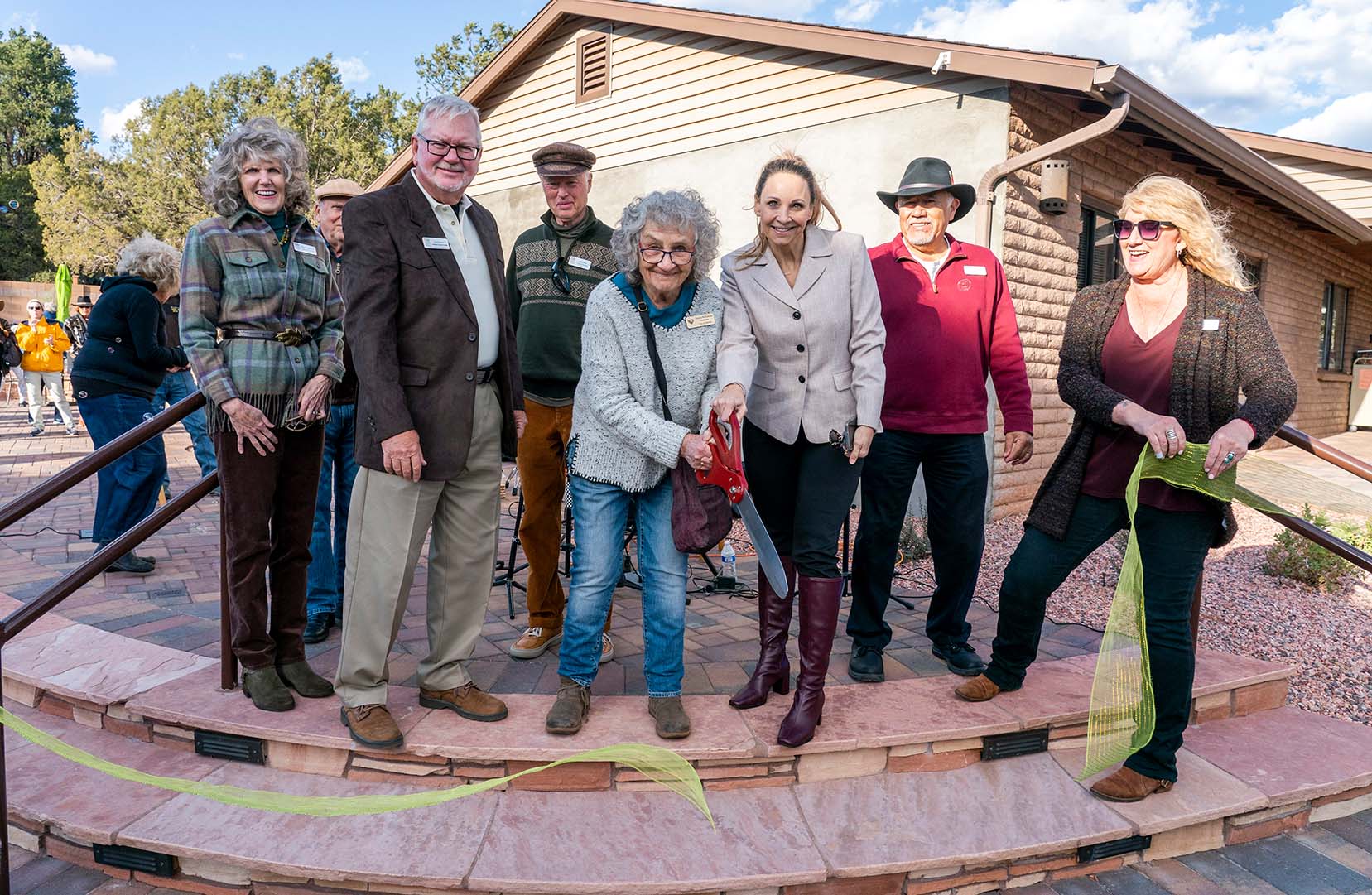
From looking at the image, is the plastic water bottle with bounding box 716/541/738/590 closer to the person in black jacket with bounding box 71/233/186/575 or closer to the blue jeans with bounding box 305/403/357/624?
the blue jeans with bounding box 305/403/357/624

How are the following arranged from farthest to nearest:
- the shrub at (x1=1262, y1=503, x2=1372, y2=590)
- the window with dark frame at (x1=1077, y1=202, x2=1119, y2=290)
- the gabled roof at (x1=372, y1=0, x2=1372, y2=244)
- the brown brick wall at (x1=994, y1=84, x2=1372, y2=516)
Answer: the window with dark frame at (x1=1077, y1=202, x2=1119, y2=290) < the brown brick wall at (x1=994, y1=84, x2=1372, y2=516) < the gabled roof at (x1=372, y1=0, x2=1372, y2=244) < the shrub at (x1=1262, y1=503, x2=1372, y2=590)

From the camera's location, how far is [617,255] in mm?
2520

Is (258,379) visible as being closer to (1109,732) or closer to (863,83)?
(1109,732)

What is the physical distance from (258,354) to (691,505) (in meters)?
1.48

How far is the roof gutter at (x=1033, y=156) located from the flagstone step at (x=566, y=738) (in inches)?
157

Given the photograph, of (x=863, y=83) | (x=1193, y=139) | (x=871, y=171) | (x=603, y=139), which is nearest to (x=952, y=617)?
(x=871, y=171)

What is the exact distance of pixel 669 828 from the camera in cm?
228

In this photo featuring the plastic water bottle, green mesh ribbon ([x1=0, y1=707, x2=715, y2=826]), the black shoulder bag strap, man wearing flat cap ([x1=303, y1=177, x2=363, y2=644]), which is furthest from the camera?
the plastic water bottle

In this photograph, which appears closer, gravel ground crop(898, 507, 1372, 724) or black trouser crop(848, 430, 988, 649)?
black trouser crop(848, 430, 988, 649)

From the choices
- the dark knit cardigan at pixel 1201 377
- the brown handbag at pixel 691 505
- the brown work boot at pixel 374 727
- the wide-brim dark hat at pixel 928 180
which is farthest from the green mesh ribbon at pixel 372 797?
the wide-brim dark hat at pixel 928 180

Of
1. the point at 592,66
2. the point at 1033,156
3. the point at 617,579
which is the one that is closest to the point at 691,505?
the point at 617,579

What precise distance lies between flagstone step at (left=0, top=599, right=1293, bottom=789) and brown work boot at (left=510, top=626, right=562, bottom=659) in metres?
0.43

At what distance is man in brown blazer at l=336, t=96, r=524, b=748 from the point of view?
2.38 metres

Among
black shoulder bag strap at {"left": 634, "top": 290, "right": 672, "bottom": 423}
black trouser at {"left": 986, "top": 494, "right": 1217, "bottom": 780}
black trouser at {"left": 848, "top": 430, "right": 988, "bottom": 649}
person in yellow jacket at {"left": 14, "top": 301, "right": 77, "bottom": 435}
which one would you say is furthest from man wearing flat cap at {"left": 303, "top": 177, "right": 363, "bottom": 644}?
person in yellow jacket at {"left": 14, "top": 301, "right": 77, "bottom": 435}
